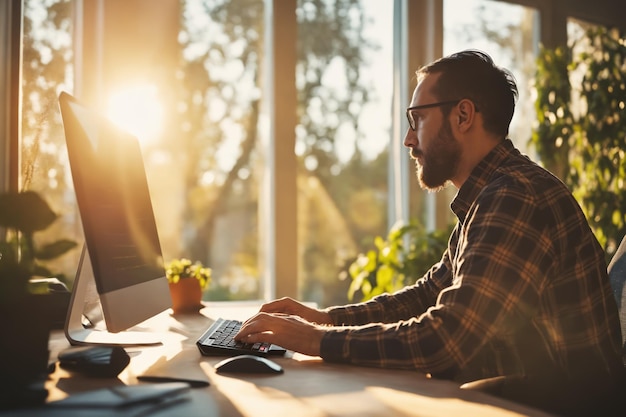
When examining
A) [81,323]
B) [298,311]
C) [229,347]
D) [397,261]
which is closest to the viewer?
[229,347]

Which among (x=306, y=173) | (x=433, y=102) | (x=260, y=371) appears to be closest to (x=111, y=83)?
(x=306, y=173)

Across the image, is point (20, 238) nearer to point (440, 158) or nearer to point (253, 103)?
point (440, 158)

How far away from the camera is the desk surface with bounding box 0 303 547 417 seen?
0.84m

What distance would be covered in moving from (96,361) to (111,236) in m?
0.31

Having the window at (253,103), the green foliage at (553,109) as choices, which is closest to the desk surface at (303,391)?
the window at (253,103)

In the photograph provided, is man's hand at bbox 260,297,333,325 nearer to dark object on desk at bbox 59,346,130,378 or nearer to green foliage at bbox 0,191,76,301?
dark object on desk at bbox 59,346,130,378

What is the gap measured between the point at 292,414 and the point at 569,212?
75cm

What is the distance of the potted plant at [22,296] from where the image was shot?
82cm

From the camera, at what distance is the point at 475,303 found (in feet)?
3.65

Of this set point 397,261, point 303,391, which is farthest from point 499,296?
point 397,261

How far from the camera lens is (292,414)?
833mm

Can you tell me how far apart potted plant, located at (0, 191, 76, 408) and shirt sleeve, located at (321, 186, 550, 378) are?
0.51 m

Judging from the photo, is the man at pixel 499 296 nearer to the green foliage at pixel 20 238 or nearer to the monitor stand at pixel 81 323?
the monitor stand at pixel 81 323

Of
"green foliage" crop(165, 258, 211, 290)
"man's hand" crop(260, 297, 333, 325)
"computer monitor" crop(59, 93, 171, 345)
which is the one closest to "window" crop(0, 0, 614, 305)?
"green foliage" crop(165, 258, 211, 290)
